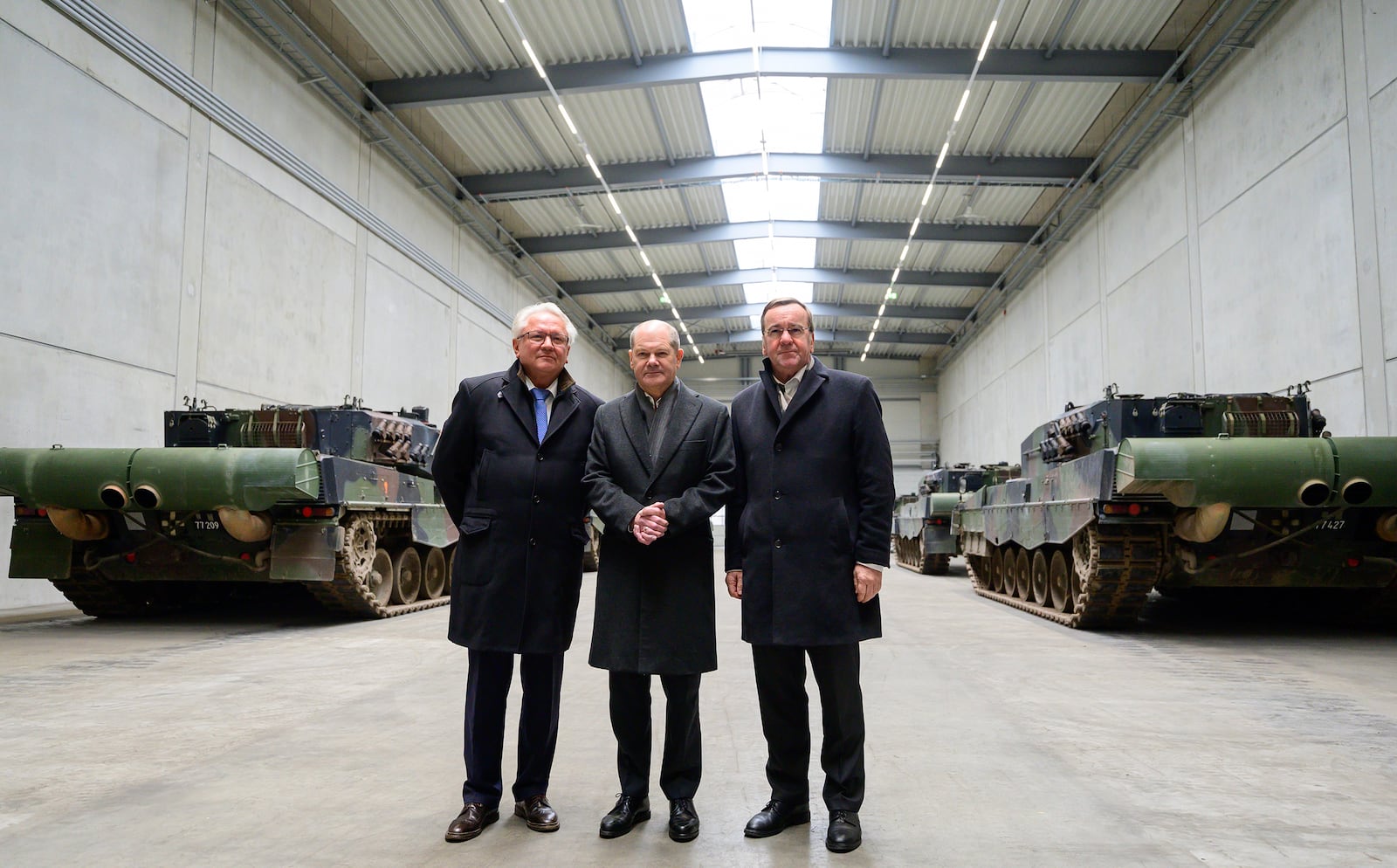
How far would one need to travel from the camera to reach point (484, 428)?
11.3ft

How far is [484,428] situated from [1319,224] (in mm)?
11975

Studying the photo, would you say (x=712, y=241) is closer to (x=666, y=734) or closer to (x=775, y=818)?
(x=666, y=734)

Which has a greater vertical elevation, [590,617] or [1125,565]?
[1125,565]

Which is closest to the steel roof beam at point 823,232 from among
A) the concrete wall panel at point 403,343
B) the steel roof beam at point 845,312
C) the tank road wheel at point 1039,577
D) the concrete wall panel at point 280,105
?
the concrete wall panel at point 403,343

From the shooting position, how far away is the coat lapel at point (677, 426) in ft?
10.8

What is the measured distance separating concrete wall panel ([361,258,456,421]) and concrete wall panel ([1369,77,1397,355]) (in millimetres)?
15092

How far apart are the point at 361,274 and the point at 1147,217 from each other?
46.3 ft

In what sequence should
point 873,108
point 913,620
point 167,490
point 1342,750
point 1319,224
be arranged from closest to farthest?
point 1342,750 → point 167,490 → point 913,620 → point 1319,224 → point 873,108

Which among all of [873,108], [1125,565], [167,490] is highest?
[873,108]

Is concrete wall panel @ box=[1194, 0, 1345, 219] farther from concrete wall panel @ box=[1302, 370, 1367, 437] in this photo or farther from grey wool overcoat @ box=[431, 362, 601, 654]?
grey wool overcoat @ box=[431, 362, 601, 654]

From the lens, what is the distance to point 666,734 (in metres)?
3.22

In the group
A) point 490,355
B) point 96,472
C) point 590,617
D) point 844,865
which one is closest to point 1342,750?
point 844,865

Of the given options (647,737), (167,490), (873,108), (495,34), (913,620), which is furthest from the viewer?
(873,108)

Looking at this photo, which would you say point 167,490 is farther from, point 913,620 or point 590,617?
point 913,620
